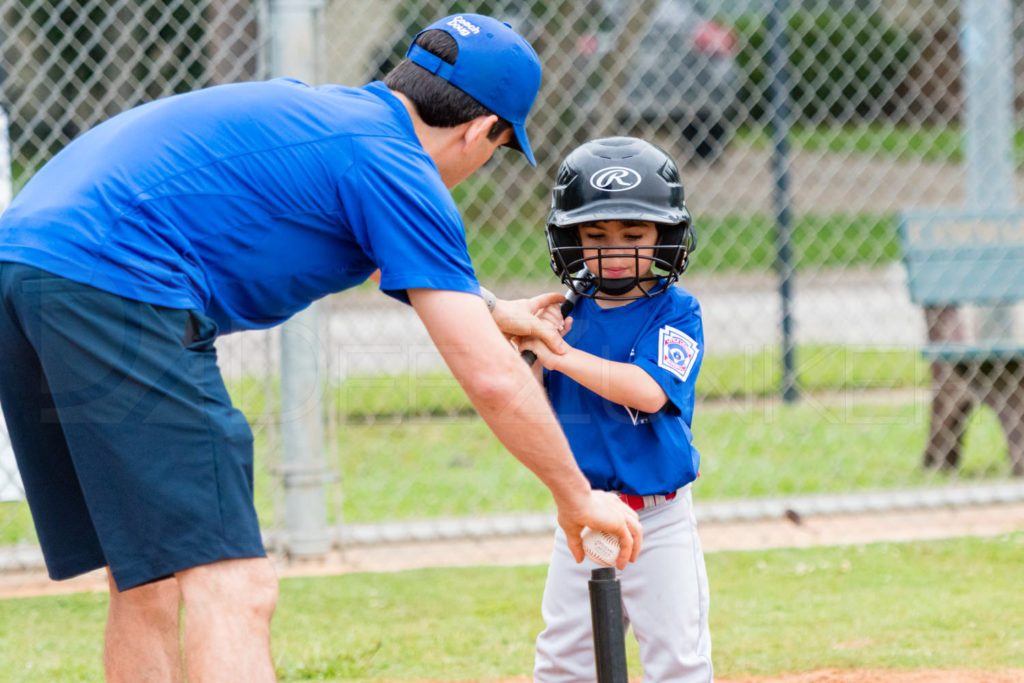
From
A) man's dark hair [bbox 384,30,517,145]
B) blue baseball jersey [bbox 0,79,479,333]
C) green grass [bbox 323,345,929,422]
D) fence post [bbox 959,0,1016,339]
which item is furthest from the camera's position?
green grass [bbox 323,345,929,422]

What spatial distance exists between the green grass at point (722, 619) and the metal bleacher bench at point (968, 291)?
93 cm

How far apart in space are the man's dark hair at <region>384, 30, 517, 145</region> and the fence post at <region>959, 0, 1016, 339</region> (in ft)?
11.7

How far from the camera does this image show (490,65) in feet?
7.47

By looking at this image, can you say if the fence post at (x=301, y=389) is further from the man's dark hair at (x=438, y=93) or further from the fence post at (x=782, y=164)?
the fence post at (x=782, y=164)

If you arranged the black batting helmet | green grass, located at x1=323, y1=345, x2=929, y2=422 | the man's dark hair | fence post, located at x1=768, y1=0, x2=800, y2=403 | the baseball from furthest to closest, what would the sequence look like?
green grass, located at x1=323, y1=345, x2=929, y2=422 < fence post, located at x1=768, y1=0, x2=800, y2=403 < the black batting helmet < the man's dark hair < the baseball

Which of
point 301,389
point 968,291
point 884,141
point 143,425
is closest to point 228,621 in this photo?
point 143,425

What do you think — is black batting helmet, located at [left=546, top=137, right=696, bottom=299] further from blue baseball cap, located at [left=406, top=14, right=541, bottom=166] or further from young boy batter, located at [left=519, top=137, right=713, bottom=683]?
blue baseball cap, located at [left=406, top=14, right=541, bottom=166]

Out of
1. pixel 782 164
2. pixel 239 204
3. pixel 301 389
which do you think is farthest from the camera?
pixel 782 164

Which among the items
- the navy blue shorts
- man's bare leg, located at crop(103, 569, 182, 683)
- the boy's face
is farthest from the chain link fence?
the navy blue shorts

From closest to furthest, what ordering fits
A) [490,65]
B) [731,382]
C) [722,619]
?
[490,65], [722,619], [731,382]

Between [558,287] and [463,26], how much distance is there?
6.13 meters

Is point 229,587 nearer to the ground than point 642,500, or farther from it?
farther from it

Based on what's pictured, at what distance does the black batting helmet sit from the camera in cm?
250

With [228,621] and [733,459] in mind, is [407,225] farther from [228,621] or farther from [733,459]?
[733,459]
